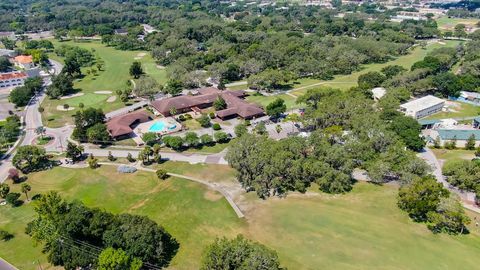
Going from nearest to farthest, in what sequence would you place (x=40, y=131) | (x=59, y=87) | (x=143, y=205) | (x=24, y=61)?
(x=143, y=205) < (x=40, y=131) < (x=59, y=87) < (x=24, y=61)

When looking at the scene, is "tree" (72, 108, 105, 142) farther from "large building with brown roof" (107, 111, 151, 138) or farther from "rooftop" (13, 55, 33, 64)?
"rooftop" (13, 55, 33, 64)

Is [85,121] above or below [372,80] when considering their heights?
below

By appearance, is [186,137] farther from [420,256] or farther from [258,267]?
[420,256]

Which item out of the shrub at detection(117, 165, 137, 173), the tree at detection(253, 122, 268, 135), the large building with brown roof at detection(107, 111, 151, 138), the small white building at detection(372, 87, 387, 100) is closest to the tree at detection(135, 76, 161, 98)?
the large building with brown roof at detection(107, 111, 151, 138)

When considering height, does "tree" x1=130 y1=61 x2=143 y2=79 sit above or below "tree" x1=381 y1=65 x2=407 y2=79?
below

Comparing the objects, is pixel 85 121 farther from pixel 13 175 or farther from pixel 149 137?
pixel 13 175

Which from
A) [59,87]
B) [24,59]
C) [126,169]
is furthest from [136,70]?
[126,169]

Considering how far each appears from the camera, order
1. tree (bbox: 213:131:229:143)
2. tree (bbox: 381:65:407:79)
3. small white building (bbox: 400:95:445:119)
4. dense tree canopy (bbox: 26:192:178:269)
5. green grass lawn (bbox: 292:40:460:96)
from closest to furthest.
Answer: dense tree canopy (bbox: 26:192:178:269) < tree (bbox: 213:131:229:143) < small white building (bbox: 400:95:445:119) < tree (bbox: 381:65:407:79) < green grass lawn (bbox: 292:40:460:96)

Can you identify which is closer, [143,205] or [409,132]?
[143,205]
